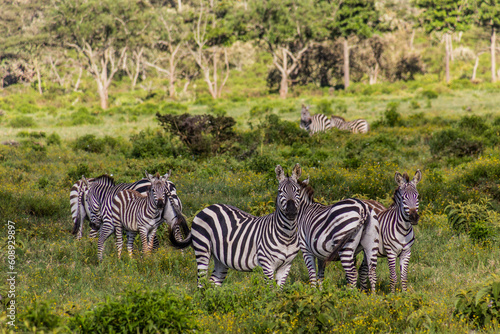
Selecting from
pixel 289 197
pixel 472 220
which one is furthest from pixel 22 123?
pixel 289 197

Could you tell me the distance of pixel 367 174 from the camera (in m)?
13.9

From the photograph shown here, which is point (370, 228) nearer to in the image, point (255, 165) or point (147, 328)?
point (147, 328)

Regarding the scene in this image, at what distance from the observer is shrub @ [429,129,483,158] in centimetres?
1655

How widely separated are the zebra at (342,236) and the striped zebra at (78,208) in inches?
208

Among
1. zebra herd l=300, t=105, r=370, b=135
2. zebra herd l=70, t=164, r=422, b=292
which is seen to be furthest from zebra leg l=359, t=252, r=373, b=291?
zebra herd l=300, t=105, r=370, b=135

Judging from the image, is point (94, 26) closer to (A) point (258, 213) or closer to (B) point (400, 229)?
(A) point (258, 213)

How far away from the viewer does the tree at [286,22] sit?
4822 cm

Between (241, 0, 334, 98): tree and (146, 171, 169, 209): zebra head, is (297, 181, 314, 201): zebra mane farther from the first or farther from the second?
(241, 0, 334, 98): tree

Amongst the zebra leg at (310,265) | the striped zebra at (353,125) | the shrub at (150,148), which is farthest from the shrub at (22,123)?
the zebra leg at (310,265)

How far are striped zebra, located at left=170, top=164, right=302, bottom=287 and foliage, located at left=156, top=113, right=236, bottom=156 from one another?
1065cm

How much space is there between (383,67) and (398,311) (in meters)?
57.0

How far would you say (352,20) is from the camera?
49.1 metres

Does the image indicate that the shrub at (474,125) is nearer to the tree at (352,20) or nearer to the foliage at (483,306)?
the foliage at (483,306)

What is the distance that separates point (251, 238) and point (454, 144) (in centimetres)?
1208
